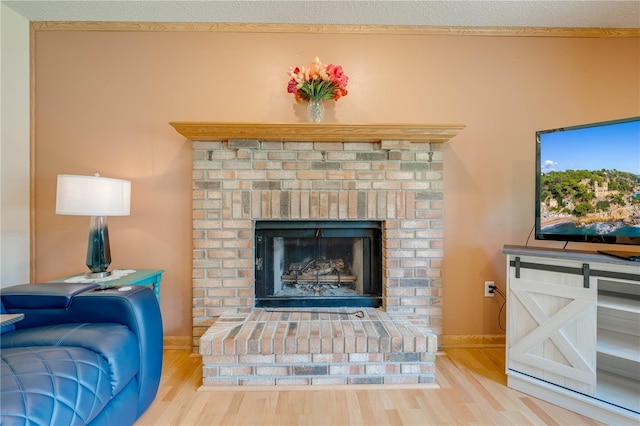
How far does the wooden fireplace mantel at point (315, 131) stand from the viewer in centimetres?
173

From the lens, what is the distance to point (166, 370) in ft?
5.73

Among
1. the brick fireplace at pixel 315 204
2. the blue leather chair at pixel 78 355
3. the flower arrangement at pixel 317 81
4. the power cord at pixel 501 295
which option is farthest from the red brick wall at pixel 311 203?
the blue leather chair at pixel 78 355

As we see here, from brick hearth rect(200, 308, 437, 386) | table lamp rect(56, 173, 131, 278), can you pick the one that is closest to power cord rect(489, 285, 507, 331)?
brick hearth rect(200, 308, 437, 386)

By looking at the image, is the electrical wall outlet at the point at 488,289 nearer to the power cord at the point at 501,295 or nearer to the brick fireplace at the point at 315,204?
the power cord at the point at 501,295

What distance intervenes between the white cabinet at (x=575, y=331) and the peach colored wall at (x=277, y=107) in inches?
20.0

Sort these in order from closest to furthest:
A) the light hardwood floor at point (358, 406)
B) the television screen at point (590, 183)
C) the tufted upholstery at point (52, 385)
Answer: the tufted upholstery at point (52, 385)
the light hardwood floor at point (358, 406)
the television screen at point (590, 183)

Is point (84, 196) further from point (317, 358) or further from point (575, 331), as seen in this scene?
point (575, 331)

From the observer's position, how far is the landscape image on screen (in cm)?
145

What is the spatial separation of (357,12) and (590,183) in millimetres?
1747

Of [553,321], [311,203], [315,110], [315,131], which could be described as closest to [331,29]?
[315,110]

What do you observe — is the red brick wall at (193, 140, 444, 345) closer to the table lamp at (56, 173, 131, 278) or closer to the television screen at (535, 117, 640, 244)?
the table lamp at (56, 173, 131, 278)

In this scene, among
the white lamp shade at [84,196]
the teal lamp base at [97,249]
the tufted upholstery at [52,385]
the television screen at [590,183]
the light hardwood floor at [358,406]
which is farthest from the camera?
the teal lamp base at [97,249]

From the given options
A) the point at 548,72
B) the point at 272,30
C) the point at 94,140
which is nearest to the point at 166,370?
the point at 94,140

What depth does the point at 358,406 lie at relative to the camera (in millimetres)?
1426
